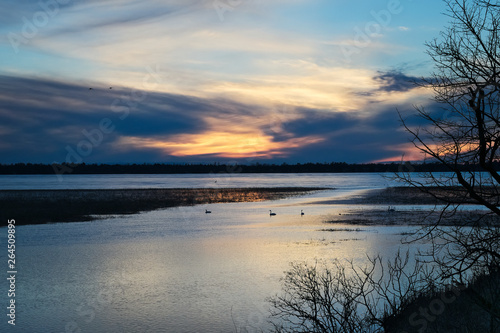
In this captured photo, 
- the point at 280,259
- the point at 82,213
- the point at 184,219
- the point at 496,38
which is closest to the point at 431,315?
the point at 496,38

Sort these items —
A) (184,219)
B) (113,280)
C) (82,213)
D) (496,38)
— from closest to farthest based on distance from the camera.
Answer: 1. (496,38)
2. (113,280)
3. (184,219)
4. (82,213)

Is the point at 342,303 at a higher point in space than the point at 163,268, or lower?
higher

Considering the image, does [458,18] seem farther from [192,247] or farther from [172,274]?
[192,247]

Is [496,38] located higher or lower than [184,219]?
higher

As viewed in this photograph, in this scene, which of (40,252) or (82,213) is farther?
(82,213)

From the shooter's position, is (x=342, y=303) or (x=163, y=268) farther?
(x=163, y=268)

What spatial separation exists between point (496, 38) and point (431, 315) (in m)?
6.68

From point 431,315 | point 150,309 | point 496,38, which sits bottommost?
point 150,309

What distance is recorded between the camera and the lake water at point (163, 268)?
14102 mm

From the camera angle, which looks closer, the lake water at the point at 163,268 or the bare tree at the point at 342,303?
the bare tree at the point at 342,303

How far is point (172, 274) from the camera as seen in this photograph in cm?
1962

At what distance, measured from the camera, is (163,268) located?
2061cm

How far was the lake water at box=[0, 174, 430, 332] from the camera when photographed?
46.3ft

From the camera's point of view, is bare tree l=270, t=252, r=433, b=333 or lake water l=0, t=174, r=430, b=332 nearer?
bare tree l=270, t=252, r=433, b=333
